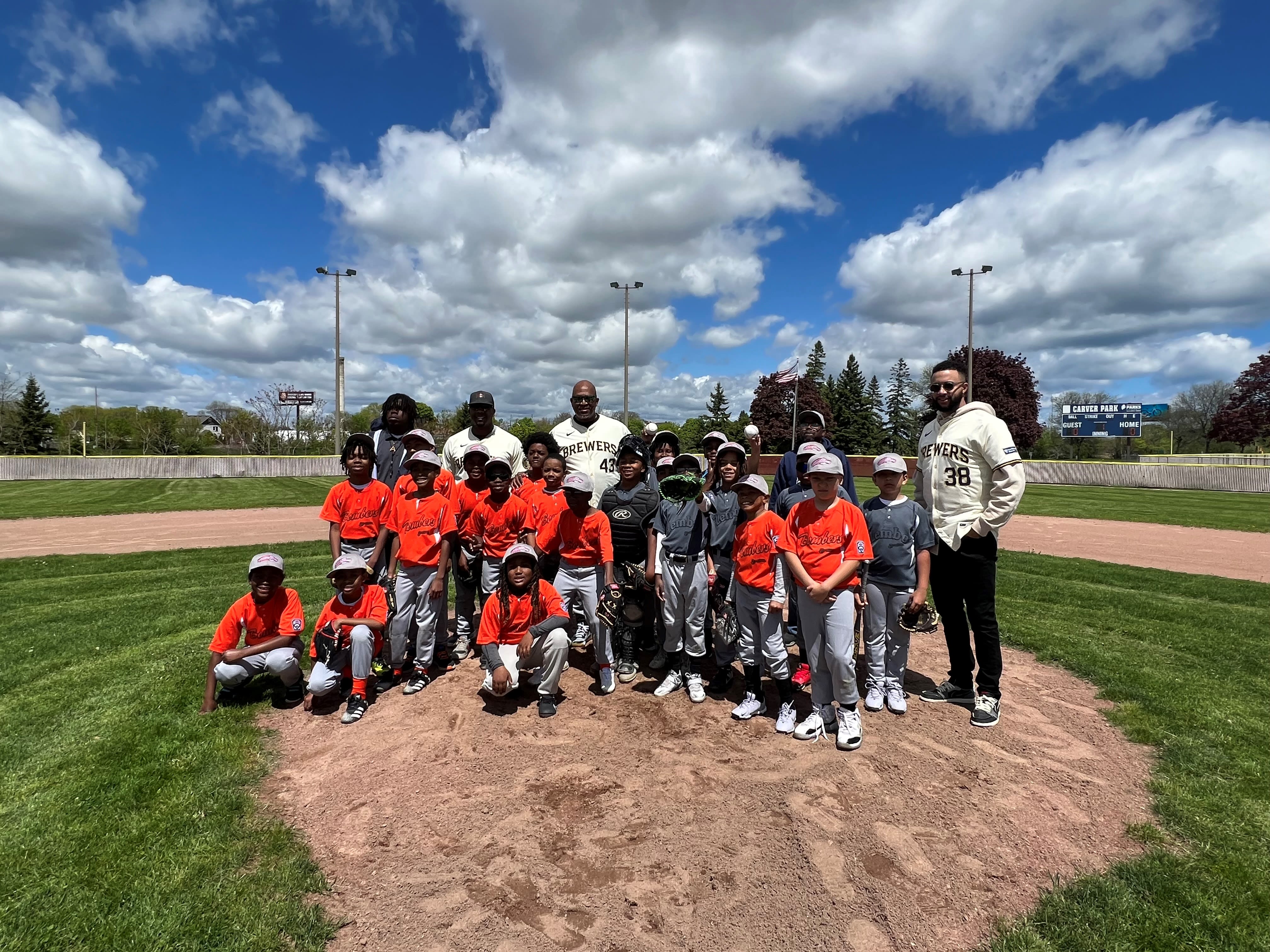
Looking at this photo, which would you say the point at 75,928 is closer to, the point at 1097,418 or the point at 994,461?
the point at 994,461

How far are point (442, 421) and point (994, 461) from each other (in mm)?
58777

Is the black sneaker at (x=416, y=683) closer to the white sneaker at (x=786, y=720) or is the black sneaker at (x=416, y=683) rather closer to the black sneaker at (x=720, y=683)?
the black sneaker at (x=720, y=683)

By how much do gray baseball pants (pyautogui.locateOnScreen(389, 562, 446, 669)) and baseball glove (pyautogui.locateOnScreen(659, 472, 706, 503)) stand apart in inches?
80.0

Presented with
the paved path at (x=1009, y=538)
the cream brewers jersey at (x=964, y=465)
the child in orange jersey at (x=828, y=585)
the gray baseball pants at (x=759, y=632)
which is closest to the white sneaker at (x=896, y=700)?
the child in orange jersey at (x=828, y=585)

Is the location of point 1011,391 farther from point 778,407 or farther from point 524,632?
point 524,632

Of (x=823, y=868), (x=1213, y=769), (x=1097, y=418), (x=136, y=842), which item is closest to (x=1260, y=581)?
(x=1213, y=769)

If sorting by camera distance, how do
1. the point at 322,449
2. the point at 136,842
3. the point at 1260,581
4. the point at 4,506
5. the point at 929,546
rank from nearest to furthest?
1. the point at 136,842
2. the point at 929,546
3. the point at 1260,581
4. the point at 4,506
5. the point at 322,449

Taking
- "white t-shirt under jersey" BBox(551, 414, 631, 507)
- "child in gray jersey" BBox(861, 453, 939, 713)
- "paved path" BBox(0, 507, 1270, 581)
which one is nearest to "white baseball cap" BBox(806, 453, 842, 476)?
"child in gray jersey" BBox(861, 453, 939, 713)

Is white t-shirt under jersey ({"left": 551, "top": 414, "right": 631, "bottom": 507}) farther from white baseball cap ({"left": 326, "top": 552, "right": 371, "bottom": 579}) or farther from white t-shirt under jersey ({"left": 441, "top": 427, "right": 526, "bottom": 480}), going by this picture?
white baseball cap ({"left": 326, "top": 552, "right": 371, "bottom": 579})

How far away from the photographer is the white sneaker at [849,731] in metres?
3.86

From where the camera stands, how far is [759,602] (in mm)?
4305

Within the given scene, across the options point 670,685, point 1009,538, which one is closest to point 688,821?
point 670,685

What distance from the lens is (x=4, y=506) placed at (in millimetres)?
20188

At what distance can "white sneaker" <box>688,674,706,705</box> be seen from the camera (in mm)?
4625
